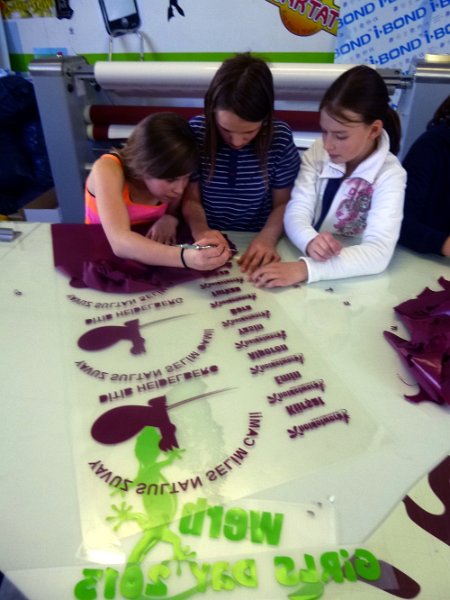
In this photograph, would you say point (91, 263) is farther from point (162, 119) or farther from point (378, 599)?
point (378, 599)

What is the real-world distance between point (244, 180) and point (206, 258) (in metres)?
0.32

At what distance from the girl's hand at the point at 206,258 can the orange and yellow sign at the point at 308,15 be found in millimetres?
1752

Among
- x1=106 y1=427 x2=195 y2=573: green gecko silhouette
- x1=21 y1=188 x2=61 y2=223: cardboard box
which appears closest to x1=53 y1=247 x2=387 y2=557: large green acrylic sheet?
x1=106 y1=427 x2=195 y2=573: green gecko silhouette

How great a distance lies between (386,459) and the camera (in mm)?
538

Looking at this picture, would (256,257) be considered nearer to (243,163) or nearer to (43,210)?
(243,163)

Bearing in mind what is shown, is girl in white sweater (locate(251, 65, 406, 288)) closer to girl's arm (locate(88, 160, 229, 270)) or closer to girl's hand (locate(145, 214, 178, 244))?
girl's arm (locate(88, 160, 229, 270))

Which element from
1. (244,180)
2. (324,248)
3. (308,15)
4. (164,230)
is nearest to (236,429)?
(324,248)

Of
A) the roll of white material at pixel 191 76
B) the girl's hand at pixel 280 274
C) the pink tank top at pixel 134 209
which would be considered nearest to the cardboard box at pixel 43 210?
the roll of white material at pixel 191 76

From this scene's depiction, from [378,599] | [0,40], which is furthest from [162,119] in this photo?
[0,40]

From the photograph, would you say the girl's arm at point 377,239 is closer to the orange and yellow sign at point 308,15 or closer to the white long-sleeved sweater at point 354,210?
the white long-sleeved sweater at point 354,210

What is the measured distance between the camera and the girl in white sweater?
0.88 m

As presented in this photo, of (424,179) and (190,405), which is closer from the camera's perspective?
(190,405)

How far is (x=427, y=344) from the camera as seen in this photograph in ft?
2.26

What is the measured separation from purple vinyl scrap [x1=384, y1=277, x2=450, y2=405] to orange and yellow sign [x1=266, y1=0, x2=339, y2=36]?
1.80m
